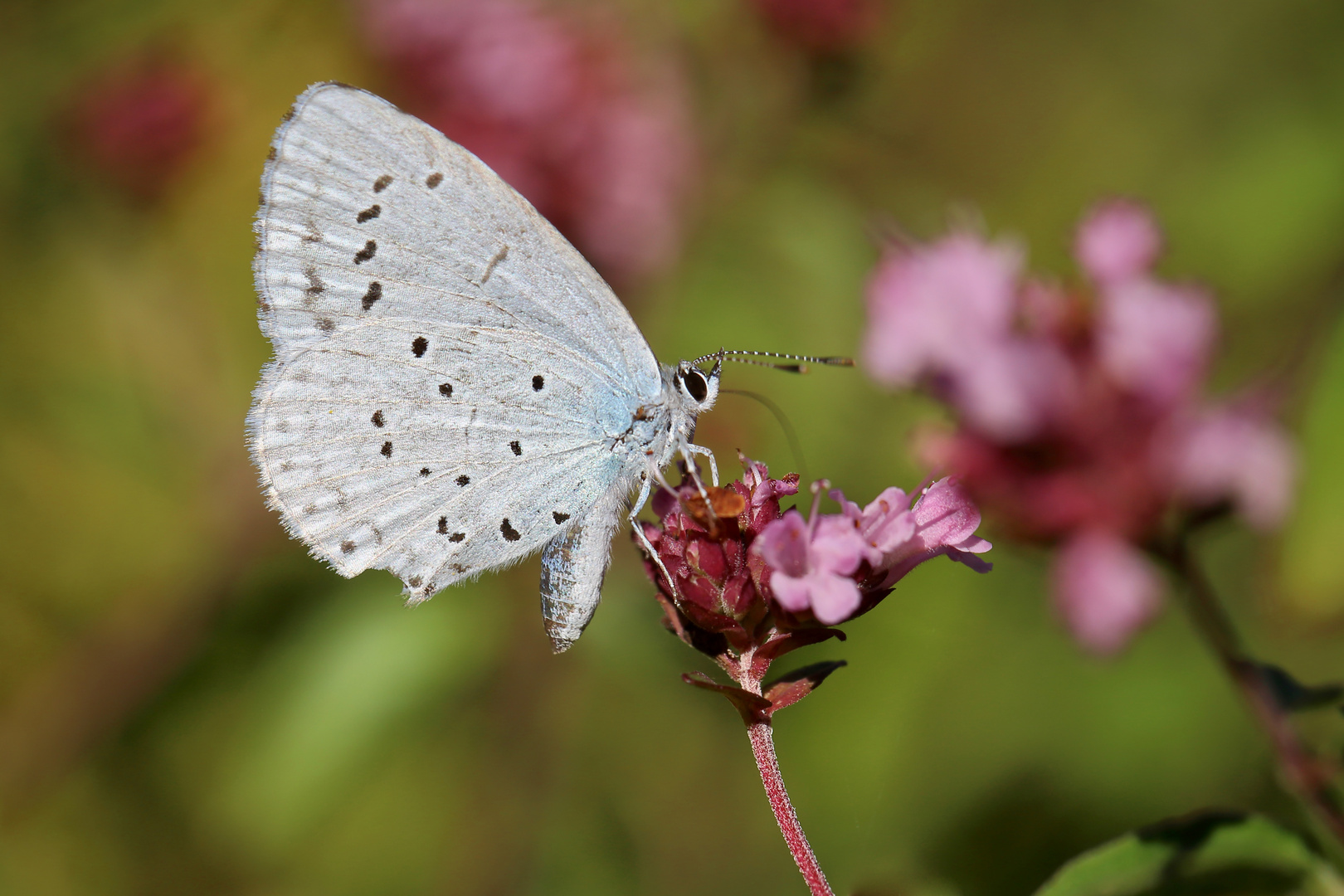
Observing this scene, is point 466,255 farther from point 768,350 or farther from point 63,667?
point 63,667

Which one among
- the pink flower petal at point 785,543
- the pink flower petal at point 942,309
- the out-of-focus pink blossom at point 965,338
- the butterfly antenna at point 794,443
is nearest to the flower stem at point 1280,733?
the out-of-focus pink blossom at point 965,338

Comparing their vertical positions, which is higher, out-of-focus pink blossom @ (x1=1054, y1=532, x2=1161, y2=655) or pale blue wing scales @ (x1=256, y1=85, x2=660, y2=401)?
pale blue wing scales @ (x1=256, y1=85, x2=660, y2=401)

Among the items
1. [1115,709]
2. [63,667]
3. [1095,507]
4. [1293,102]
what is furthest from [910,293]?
[63,667]

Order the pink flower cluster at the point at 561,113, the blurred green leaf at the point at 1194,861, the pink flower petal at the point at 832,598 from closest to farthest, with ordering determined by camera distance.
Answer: the blurred green leaf at the point at 1194,861 → the pink flower petal at the point at 832,598 → the pink flower cluster at the point at 561,113

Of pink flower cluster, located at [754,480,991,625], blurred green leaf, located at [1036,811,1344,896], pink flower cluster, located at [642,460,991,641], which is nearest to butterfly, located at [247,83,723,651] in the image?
pink flower cluster, located at [642,460,991,641]

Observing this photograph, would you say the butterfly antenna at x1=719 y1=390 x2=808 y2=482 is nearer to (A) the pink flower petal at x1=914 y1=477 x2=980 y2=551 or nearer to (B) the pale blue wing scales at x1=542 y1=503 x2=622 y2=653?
(B) the pale blue wing scales at x1=542 y1=503 x2=622 y2=653

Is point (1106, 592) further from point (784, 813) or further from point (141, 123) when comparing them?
point (141, 123)

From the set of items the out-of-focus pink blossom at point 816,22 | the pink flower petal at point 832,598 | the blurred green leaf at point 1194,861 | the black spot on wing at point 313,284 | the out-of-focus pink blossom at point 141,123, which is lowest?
the blurred green leaf at point 1194,861

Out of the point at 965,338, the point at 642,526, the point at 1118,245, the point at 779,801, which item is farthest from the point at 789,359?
the point at 779,801

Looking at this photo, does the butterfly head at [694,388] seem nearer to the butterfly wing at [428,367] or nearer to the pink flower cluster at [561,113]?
the butterfly wing at [428,367]
